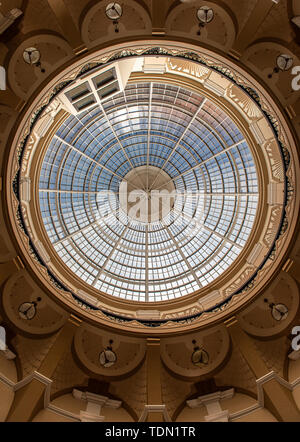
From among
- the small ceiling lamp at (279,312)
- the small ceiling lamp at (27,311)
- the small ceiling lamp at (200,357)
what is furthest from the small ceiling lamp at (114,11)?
the small ceiling lamp at (200,357)

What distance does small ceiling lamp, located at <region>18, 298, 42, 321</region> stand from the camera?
49.7 feet

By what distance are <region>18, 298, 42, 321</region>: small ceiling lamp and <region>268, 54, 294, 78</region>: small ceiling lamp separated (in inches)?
578

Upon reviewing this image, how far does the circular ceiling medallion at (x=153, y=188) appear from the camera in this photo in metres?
14.9

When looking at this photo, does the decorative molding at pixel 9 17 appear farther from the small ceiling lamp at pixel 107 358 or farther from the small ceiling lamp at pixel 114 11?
the small ceiling lamp at pixel 107 358

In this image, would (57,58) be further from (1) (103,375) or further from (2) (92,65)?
(1) (103,375)

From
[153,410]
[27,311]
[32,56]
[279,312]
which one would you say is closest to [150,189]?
[27,311]

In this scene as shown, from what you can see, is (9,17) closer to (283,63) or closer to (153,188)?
(283,63)

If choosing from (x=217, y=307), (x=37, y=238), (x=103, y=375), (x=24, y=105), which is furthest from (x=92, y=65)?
(x=103, y=375)

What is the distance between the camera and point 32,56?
41.2ft

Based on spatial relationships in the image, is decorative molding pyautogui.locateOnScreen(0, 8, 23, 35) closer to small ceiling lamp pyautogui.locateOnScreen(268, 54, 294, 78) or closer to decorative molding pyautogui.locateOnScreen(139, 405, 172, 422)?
small ceiling lamp pyautogui.locateOnScreen(268, 54, 294, 78)

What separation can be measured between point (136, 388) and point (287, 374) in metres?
→ 6.87

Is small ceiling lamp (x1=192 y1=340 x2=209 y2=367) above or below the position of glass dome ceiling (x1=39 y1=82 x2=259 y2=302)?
below

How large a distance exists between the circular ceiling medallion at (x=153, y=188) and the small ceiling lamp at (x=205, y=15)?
4.00ft

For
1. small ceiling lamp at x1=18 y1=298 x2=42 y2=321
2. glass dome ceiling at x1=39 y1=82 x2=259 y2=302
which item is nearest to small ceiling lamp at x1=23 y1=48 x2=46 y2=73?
glass dome ceiling at x1=39 y1=82 x2=259 y2=302
